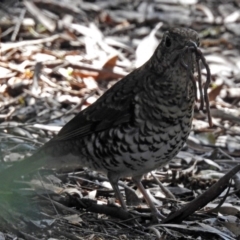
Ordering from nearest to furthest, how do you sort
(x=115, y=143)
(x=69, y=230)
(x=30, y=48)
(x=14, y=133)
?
(x=69, y=230) < (x=115, y=143) < (x=14, y=133) < (x=30, y=48)

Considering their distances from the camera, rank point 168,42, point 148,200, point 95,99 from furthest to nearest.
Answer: point 95,99 → point 148,200 → point 168,42

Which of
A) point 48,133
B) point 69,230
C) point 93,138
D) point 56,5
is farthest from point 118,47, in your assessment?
point 69,230

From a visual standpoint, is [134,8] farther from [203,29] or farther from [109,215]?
[109,215]

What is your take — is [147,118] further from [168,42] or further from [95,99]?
[95,99]

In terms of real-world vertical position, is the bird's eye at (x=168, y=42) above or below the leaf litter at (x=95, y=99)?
above

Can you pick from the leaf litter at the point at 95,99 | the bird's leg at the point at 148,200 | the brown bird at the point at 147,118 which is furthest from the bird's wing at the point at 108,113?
the bird's leg at the point at 148,200

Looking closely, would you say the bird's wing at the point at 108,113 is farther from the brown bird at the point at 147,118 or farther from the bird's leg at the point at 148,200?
the bird's leg at the point at 148,200

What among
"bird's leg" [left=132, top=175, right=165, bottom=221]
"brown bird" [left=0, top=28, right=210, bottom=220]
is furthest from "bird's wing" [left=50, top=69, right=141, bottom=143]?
"bird's leg" [left=132, top=175, right=165, bottom=221]

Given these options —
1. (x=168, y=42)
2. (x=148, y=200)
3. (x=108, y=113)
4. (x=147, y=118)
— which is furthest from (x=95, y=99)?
(x=168, y=42)
